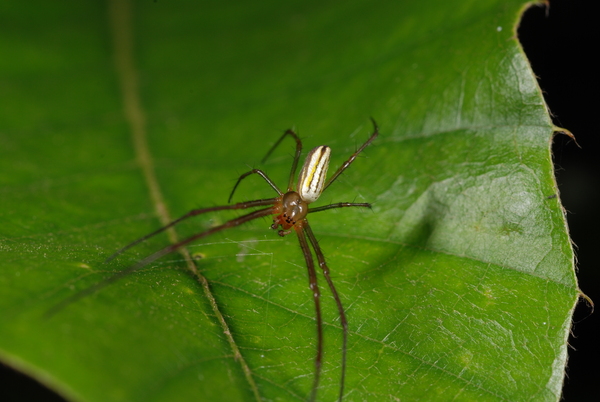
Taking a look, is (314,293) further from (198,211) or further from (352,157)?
(352,157)

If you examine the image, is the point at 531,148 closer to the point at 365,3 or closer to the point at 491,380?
the point at 491,380

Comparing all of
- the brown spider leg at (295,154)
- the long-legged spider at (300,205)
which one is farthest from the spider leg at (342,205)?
the brown spider leg at (295,154)

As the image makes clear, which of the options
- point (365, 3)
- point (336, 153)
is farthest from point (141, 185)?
point (365, 3)

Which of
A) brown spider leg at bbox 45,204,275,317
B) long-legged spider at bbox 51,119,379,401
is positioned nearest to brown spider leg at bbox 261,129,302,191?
long-legged spider at bbox 51,119,379,401

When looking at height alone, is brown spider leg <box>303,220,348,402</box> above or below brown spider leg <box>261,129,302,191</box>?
below

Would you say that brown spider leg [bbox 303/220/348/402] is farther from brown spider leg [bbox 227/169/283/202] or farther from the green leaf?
brown spider leg [bbox 227/169/283/202]
